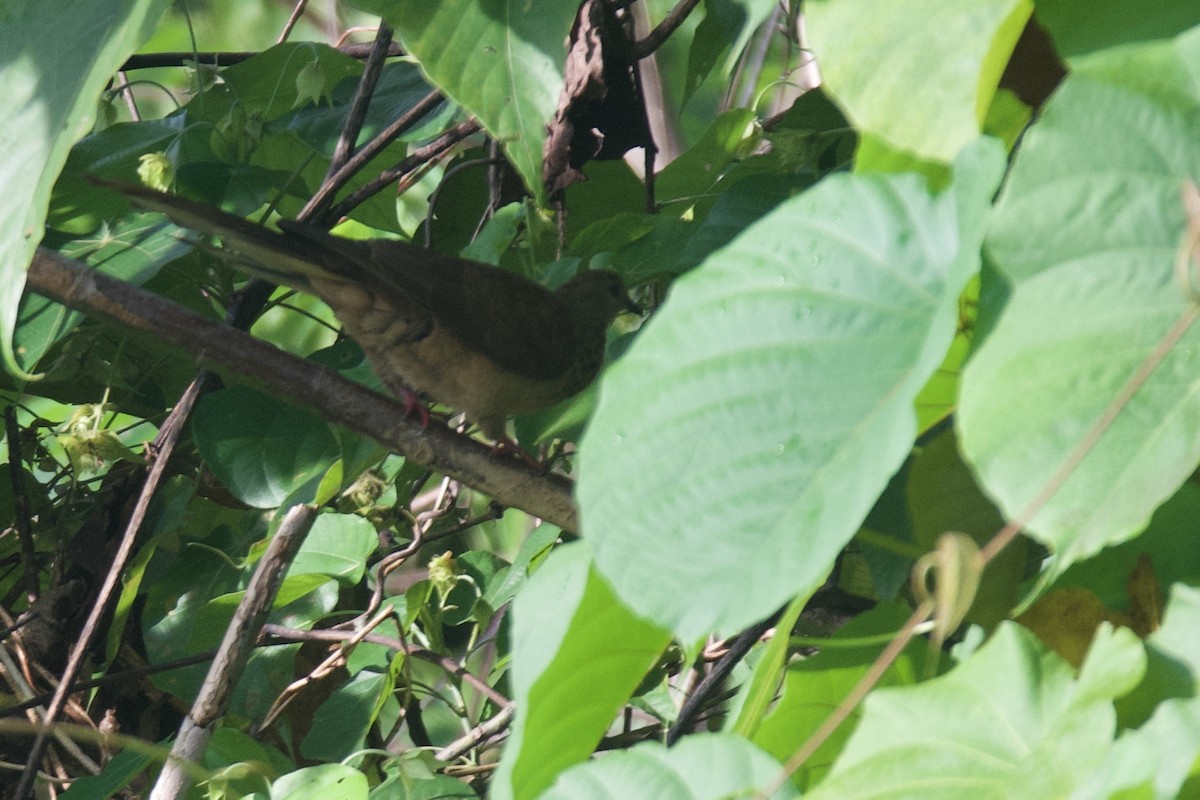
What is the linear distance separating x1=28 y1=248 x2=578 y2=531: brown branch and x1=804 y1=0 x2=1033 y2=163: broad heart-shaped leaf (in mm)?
995

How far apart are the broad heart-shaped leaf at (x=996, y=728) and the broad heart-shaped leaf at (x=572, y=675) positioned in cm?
22

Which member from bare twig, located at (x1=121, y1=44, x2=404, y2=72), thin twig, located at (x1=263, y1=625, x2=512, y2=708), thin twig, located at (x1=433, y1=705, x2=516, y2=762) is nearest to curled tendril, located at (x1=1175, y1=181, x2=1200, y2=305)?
thin twig, located at (x1=433, y1=705, x2=516, y2=762)

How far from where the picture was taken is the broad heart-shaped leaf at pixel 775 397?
0.79 meters

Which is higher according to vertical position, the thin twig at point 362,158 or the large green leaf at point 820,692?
the thin twig at point 362,158

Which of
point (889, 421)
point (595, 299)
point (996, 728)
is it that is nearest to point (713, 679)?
point (996, 728)

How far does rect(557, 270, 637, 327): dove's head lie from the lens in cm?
354

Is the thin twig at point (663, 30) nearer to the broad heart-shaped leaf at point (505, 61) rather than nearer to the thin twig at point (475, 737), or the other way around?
the broad heart-shaped leaf at point (505, 61)

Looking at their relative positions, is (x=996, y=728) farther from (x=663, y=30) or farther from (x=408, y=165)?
(x=408, y=165)

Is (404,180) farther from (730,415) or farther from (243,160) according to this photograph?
(730,415)

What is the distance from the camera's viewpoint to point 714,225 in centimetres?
210

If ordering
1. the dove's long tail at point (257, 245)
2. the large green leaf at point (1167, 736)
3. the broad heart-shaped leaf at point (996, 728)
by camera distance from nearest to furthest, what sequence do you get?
1. the large green leaf at point (1167, 736)
2. the broad heart-shaped leaf at point (996, 728)
3. the dove's long tail at point (257, 245)

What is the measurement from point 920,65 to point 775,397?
26cm

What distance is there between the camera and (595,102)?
2.33 metres

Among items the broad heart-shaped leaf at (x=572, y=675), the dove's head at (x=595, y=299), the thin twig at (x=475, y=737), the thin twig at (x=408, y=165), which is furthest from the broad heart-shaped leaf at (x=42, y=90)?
the dove's head at (x=595, y=299)
